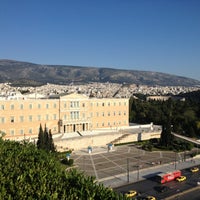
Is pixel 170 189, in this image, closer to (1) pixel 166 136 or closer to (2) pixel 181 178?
(2) pixel 181 178

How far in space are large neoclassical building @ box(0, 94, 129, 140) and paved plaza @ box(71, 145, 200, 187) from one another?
350 inches

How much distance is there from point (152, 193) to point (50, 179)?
18200 millimetres

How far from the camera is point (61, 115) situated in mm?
58281

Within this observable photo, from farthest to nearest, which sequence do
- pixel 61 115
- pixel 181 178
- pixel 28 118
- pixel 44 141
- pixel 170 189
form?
1. pixel 61 115
2. pixel 28 118
3. pixel 44 141
4. pixel 181 178
5. pixel 170 189

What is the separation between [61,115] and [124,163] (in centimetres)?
1826

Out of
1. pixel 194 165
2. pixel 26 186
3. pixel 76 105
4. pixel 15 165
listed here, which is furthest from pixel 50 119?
pixel 26 186

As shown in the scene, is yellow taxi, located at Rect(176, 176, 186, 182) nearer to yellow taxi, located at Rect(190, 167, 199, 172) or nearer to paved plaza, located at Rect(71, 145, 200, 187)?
paved plaza, located at Rect(71, 145, 200, 187)

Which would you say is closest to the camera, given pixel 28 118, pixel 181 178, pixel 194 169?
pixel 181 178

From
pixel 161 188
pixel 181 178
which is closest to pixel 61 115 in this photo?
pixel 181 178

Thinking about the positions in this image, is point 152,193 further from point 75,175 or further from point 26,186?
point 26,186

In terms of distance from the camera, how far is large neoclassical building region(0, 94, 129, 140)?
5294 centimetres

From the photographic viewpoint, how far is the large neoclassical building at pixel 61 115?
52.9 metres

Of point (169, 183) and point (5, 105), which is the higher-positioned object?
point (5, 105)

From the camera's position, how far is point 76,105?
6012 centimetres
